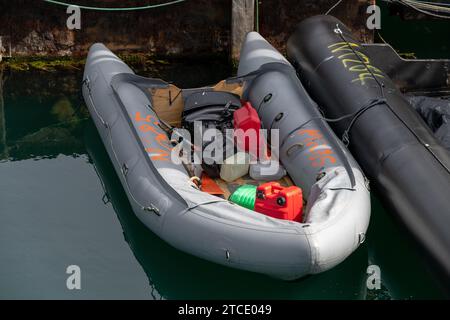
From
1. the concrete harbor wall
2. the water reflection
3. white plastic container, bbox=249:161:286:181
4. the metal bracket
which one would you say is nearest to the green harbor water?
the water reflection

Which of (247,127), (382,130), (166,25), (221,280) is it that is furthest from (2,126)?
(382,130)

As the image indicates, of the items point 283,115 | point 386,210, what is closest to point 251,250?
point 386,210

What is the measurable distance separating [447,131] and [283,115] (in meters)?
1.31

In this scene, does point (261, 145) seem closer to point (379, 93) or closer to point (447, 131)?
point (379, 93)

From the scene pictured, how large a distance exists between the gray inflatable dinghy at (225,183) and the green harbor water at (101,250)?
293 millimetres

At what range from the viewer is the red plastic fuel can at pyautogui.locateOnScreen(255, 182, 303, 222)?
5.30 metres

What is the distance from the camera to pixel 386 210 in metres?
5.85

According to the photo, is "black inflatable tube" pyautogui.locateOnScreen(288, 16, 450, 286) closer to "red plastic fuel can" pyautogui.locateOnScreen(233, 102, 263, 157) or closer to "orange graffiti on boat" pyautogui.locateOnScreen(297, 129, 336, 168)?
"orange graffiti on boat" pyautogui.locateOnScreen(297, 129, 336, 168)

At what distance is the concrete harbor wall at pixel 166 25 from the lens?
28.0 ft

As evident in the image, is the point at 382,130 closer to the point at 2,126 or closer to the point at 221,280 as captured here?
the point at 221,280

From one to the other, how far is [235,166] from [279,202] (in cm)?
82

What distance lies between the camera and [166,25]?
28.7 feet

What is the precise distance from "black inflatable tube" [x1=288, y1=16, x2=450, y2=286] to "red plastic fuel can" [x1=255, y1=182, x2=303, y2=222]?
746 millimetres

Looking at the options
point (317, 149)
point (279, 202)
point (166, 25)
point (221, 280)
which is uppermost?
point (166, 25)
